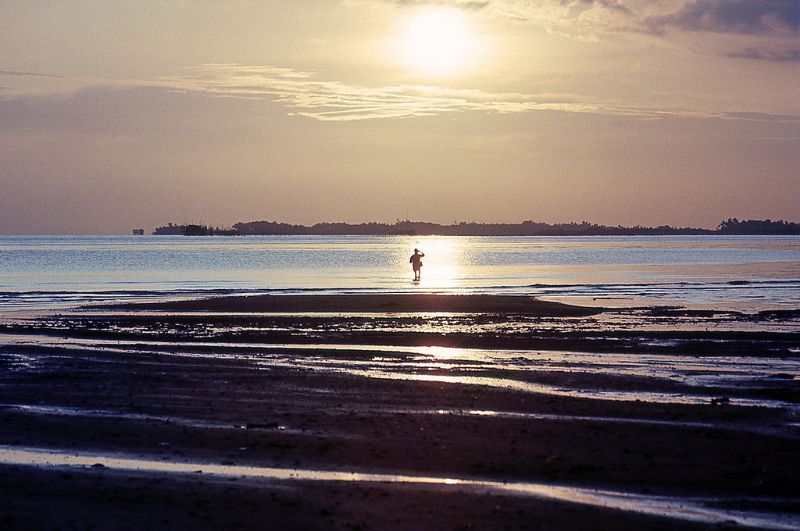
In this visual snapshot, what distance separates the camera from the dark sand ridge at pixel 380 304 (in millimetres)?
40250

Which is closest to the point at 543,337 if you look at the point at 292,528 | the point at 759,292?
the point at 292,528

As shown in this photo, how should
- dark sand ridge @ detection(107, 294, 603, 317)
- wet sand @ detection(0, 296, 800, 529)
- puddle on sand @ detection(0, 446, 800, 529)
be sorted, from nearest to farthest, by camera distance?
1. puddle on sand @ detection(0, 446, 800, 529)
2. wet sand @ detection(0, 296, 800, 529)
3. dark sand ridge @ detection(107, 294, 603, 317)

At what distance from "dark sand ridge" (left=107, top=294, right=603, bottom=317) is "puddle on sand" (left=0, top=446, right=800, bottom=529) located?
26.8m

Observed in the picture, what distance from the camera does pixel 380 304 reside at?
140 ft

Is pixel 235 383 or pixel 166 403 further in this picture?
pixel 235 383

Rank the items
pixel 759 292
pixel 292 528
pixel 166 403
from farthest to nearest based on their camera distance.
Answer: pixel 759 292
pixel 166 403
pixel 292 528

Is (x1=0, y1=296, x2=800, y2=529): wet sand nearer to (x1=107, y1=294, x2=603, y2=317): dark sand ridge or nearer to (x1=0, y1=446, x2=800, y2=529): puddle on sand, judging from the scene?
(x1=0, y1=446, x2=800, y2=529): puddle on sand

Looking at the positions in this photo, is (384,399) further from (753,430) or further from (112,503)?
(112,503)

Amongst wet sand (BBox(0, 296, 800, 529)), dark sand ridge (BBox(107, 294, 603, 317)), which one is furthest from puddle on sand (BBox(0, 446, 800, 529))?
dark sand ridge (BBox(107, 294, 603, 317))

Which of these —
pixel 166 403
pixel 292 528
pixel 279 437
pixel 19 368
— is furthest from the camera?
pixel 19 368

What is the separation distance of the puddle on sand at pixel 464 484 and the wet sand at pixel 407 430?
0.17 ft

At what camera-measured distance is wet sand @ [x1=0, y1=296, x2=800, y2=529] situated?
32.7ft

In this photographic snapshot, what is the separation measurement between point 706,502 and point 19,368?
1603 cm

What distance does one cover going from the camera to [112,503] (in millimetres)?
10164
